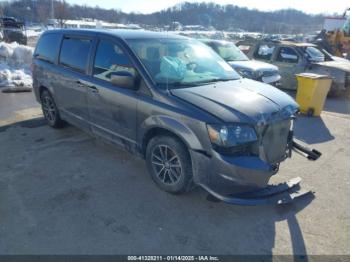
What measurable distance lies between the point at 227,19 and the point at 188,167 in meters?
94.1

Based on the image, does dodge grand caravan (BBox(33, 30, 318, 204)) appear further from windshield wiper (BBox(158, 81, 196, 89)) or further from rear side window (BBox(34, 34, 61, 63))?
rear side window (BBox(34, 34, 61, 63))

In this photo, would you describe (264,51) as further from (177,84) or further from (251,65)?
(177,84)

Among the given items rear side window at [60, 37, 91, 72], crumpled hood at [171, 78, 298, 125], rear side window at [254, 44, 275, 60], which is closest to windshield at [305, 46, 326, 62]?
rear side window at [254, 44, 275, 60]

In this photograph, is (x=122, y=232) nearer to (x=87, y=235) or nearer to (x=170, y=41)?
(x=87, y=235)

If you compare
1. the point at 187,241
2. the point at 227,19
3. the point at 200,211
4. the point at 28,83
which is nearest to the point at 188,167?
the point at 200,211

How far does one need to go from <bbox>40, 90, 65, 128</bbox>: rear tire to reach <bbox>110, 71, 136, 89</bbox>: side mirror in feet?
7.93

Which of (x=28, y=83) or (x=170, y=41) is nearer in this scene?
(x=170, y=41)

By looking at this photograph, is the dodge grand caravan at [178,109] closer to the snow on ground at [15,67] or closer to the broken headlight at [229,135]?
the broken headlight at [229,135]

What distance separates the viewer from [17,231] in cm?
312

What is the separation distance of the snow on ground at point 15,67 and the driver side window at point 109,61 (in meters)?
6.25

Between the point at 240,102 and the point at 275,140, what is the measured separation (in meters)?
0.60

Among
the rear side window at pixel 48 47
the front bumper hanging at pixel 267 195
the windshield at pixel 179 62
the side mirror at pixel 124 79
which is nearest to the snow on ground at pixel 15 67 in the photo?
the rear side window at pixel 48 47

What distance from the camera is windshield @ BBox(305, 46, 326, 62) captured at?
1023cm

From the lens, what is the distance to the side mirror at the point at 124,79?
371 cm
